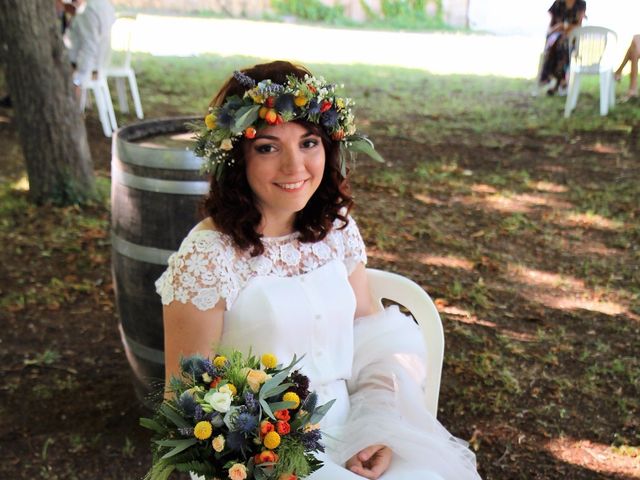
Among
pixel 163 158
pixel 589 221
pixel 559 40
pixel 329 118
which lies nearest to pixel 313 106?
pixel 329 118

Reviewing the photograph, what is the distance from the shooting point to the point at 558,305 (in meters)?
4.34

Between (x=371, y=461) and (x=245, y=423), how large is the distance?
647 mm

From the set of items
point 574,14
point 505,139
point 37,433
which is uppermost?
point 574,14

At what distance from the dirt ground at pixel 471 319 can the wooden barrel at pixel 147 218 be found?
1.57 feet

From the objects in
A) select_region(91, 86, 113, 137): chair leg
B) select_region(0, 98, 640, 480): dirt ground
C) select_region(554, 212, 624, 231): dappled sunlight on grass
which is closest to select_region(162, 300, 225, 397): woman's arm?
select_region(0, 98, 640, 480): dirt ground

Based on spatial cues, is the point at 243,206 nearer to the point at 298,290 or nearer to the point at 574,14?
the point at 298,290

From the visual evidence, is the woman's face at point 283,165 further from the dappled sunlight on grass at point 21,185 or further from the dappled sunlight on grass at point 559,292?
the dappled sunlight on grass at point 21,185

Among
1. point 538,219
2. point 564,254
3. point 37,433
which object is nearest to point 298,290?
point 37,433

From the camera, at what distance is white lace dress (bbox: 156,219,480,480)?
195 centimetres

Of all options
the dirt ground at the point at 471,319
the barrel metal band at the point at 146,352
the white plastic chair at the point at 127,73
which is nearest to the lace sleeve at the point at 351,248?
the barrel metal band at the point at 146,352

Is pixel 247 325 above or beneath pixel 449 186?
above

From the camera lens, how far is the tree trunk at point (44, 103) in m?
5.20

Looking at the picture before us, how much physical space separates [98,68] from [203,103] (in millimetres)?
1790

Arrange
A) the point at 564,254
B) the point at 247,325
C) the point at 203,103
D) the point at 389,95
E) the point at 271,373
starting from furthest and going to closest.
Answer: the point at 389,95 → the point at 203,103 → the point at 564,254 → the point at 247,325 → the point at 271,373
